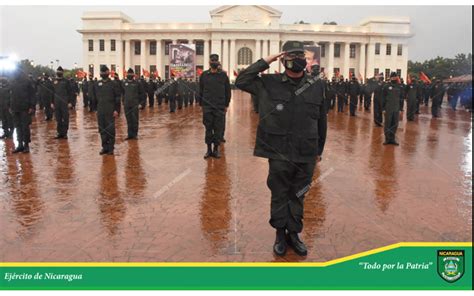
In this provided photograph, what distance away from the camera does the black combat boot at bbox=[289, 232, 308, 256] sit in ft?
12.9

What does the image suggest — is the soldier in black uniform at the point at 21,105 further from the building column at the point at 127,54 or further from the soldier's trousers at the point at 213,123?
the building column at the point at 127,54

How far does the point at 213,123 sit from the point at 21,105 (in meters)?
3.80

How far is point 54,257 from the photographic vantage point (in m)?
3.79

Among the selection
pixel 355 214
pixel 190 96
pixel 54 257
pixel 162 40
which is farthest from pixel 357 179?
pixel 162 40

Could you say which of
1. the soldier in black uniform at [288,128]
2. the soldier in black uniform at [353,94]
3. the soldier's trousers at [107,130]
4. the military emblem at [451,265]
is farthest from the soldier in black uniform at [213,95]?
the soldier in black uniform at [353,94]

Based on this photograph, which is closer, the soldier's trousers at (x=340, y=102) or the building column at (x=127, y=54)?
the soldier's trousers at (x=340, y=102)

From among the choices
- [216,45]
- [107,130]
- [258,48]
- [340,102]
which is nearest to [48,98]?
[107,130]

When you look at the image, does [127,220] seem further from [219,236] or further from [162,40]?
[162,40]

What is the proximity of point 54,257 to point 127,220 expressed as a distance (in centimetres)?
106

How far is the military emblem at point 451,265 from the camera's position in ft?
11.7

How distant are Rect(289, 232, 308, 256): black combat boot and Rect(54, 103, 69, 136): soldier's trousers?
8.39 meters

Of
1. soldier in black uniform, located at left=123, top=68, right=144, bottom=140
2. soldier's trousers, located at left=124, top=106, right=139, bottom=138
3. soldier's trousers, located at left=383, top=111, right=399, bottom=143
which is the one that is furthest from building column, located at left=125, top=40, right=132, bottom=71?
soldier's trousers, located at left=383, top=111, right=399, bottom=143

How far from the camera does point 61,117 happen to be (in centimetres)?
1099

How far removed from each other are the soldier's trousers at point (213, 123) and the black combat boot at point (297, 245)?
4.52m
